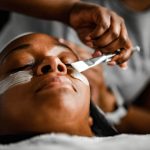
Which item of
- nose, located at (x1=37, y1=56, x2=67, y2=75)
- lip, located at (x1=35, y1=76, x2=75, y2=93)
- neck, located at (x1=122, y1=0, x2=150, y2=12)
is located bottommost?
neck, located at (x1=122, y1=0, x2=150, y2=12)

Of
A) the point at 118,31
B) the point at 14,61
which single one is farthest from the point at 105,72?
the point at 14,61

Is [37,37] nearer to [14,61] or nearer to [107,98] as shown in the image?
[14,61]

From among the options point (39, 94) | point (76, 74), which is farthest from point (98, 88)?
point (39, 94)

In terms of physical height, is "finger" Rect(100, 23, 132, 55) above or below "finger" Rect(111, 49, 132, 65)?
above

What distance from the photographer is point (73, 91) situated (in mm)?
848

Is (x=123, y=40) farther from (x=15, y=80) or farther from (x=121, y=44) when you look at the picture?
(x=15, y=80)

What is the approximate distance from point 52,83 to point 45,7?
0.41 m

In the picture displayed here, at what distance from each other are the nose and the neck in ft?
2.20

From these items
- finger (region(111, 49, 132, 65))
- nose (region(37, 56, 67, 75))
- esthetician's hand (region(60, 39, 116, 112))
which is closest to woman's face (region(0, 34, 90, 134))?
nose (region(37, 56, 67, 75))

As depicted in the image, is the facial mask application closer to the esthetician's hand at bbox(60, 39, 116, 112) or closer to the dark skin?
the dark skin

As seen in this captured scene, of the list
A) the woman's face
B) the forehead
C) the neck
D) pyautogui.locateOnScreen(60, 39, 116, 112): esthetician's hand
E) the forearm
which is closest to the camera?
the woman's face

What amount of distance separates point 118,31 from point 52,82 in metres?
0.30

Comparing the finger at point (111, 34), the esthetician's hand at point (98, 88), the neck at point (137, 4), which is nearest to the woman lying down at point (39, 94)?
the finger at point (111, 34)

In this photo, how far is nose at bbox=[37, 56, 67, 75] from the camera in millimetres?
860
